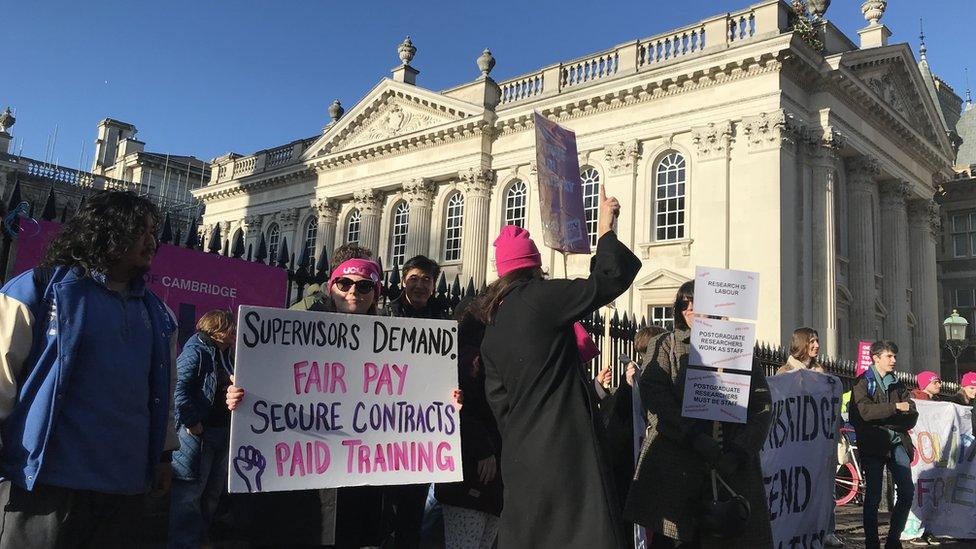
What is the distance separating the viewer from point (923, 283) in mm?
27422

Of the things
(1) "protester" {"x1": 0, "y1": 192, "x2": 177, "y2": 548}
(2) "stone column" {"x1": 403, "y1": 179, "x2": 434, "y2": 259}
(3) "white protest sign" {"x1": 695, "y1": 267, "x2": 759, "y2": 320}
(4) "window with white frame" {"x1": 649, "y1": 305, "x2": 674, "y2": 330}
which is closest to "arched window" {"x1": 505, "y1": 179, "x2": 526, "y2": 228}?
(2) "stone column" {"x1": 403, "y1": 179, "x2": 434, "y2": 259}

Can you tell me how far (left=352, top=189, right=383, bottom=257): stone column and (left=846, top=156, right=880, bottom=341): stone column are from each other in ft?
58.8

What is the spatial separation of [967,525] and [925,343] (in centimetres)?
2180

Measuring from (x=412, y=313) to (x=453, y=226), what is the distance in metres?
23.8

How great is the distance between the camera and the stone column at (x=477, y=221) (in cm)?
2622

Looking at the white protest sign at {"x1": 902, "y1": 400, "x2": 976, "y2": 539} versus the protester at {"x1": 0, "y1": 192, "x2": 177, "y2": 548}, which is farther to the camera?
the white protest sign at {"x1": 902, "y1": 400, "x2": 976, "y2": 539}

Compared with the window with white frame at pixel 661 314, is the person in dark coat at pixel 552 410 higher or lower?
lower

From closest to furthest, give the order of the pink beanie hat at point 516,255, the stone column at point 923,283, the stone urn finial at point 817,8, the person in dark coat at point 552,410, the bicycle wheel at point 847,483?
the person in dark coat at point 552,410 → the pink beanie hat at point 516,255 → the bicycle wheel at point 847,483 → the stone urn finial at point 817,8 → the stone column at point 923,283

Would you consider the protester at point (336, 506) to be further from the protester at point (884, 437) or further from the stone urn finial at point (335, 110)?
the stone urn finial at point (335, 110)

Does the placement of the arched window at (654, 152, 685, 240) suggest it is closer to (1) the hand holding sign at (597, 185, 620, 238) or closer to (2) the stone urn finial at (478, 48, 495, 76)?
(2) the stone urn finial at (478, 48, 495, 76)

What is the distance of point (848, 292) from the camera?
22.7m

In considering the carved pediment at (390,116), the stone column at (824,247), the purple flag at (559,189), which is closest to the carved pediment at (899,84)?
the stone column at (824,247)

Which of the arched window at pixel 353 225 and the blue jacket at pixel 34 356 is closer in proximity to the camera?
the blue jacket at pixel 34 356

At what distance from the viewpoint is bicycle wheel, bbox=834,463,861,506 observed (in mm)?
10875
